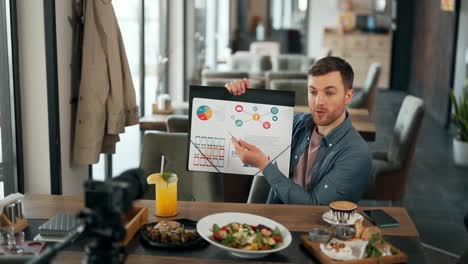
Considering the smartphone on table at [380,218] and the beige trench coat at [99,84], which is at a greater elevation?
the beige trench coat at [99,84]

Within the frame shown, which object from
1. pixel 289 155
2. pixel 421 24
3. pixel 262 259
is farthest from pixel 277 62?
pixel 262 259

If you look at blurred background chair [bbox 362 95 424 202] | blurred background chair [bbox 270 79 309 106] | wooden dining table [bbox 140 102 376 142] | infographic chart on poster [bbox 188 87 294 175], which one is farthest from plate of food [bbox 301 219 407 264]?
blurred background chair [bbox 270 79 309 106]

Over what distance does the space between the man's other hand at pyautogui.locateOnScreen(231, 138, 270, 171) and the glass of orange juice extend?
0.32 m

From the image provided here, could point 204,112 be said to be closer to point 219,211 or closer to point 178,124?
point 219,211

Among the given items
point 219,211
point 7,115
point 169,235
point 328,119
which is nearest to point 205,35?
point 7,115

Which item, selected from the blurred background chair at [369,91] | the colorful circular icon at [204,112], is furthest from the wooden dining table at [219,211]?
the blurred background chair at [369,91]

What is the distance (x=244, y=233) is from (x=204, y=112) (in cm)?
70

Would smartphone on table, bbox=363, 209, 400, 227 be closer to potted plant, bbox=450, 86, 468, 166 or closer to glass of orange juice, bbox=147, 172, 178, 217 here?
glass of orange juice, bbox=147, 172, 178, 217

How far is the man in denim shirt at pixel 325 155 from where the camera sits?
256cm

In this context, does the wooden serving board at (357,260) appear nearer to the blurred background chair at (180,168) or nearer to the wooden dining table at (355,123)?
the blurred background chair at (180,168)

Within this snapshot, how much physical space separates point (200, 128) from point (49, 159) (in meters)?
1.04

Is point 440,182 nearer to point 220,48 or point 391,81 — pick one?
point 220,48

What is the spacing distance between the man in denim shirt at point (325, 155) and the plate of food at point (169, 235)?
1.64 feet

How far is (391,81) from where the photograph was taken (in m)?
12.4
